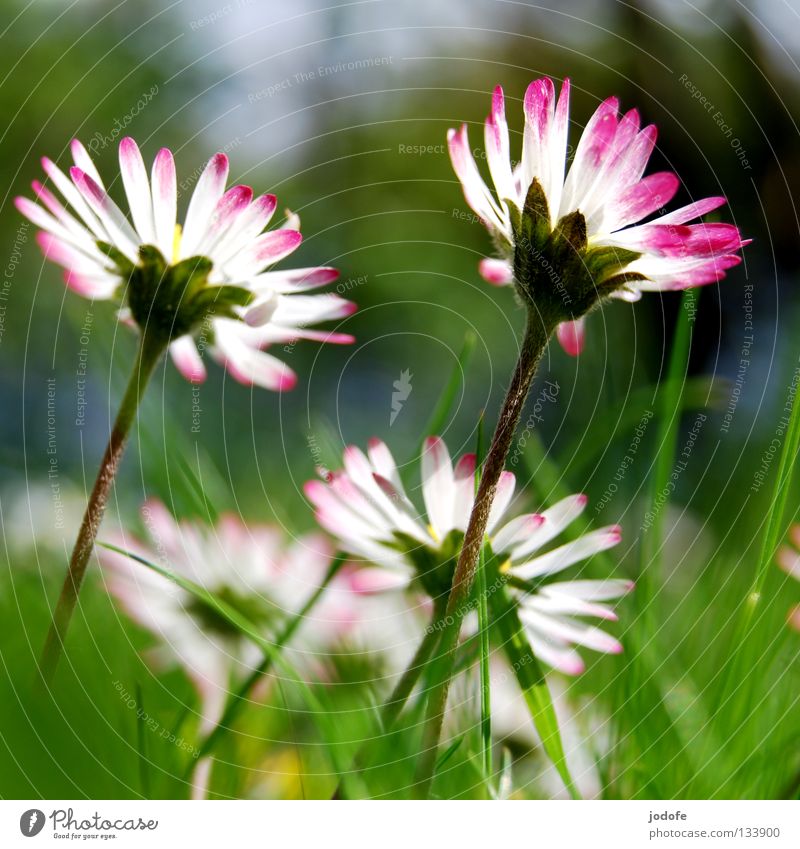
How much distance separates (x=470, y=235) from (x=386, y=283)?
27 centimetres

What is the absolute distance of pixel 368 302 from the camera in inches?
88.5

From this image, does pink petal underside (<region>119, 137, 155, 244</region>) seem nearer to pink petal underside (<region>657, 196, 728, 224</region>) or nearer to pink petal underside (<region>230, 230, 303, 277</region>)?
pink petal underside (<region>230, 230, 303, 277</region>)

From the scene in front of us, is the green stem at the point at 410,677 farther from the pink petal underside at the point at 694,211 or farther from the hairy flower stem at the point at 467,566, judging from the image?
the pink petal underside at the point at 694,211

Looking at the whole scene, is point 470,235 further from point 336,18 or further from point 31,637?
point 31,637

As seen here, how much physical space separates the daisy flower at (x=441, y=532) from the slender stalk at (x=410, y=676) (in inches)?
1.8

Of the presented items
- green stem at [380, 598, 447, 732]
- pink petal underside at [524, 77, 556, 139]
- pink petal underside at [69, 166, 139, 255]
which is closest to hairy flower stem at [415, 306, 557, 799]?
green stem at [380, 598, 447, 732]

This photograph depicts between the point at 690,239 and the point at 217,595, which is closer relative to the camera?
the point at 690,239

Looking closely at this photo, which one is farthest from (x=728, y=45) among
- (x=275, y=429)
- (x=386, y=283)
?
(x=275, y=429)

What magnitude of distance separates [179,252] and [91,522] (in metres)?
0.16

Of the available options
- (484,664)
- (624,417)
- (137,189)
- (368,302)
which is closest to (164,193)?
(137,189)

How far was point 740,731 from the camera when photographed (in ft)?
1.68

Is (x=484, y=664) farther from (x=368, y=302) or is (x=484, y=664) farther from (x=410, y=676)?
(x=368, y=302)

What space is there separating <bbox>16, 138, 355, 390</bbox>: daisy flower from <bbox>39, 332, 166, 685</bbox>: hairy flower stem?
0.15 feet

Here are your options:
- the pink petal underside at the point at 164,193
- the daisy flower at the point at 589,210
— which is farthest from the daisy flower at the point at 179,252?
the daisy flower at the point at 589,210
